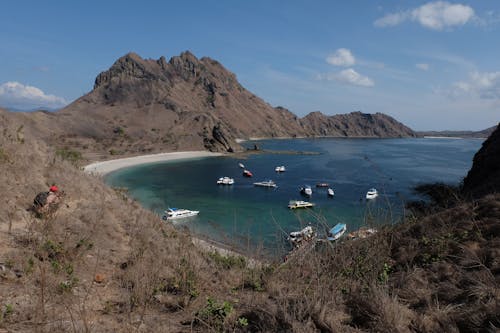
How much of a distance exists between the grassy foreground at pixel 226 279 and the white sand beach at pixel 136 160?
5427 cm

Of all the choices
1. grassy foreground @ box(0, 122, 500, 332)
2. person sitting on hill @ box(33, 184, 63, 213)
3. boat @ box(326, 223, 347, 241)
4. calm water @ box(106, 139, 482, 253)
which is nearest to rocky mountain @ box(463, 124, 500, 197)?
calm water @ box(106, 139, 482, 253)

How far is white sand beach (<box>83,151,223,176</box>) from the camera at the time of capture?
236 ft

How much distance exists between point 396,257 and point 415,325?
4096 mm

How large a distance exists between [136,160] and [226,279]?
8739 cm

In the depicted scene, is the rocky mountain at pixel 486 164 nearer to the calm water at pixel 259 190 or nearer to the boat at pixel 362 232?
the calm water at pixel 259 190

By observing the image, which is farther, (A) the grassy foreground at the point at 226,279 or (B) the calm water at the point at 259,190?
(B) the calm water at the point at 259,190

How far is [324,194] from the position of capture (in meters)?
53.4

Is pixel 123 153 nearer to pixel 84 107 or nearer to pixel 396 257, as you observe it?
Result: pixel 84 107

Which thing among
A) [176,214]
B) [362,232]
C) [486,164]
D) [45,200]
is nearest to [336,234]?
[362,232]

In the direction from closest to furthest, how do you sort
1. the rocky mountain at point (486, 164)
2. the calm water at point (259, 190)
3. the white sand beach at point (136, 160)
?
the rocky mountain at point (486, 164) < the calm water at point (259, 190) < the white sand beach at point (136, 160)

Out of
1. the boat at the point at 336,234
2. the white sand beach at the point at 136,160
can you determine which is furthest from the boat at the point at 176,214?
the white sand beach at the point at 136,160

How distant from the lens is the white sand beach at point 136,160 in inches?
2828

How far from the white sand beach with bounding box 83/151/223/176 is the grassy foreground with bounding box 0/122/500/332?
178 feet

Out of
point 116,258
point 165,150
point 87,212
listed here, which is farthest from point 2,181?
point 165,150
